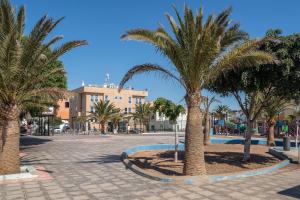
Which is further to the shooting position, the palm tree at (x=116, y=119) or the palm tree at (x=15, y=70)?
the palm tree at (x=116, y=119)

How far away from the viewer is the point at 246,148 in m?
15.0

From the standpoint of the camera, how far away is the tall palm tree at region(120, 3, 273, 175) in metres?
11.1

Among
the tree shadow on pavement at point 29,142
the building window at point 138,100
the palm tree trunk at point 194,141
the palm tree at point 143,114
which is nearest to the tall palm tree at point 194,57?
the palm tree trunk at point 194,141

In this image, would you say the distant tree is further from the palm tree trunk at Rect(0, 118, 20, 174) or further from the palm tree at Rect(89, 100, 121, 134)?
the palm tree at Rect(89, 100, 121, 134)

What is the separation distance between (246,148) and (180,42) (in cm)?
584

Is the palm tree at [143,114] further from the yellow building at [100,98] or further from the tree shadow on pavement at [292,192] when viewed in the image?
the tree shadow on pavement at [292,192]

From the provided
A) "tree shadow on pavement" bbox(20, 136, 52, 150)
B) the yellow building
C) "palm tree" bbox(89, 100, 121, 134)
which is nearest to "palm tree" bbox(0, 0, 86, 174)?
"tree shadow on pavement" bbox(20, 136, 52, 150)

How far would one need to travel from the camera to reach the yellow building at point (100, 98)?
76625 millimetres

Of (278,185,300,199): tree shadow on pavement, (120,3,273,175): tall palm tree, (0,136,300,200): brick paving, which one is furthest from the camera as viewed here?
(120,3,273,175): tall palm tree

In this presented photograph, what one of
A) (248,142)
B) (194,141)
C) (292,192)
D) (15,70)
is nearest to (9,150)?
(15,70)

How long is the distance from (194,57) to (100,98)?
68037 mm

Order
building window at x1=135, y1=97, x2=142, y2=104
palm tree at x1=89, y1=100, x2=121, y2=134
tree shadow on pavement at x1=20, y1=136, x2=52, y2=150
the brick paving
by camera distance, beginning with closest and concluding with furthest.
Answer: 1. the brick paving
2. tree shadow on pavement at x1=20, y1=136, x2=52, y2=150
3. palm tree at x1=89, y1=100, x2=121, y2=134
4. building window at x1=135, y1=97, x2=142, y2=104

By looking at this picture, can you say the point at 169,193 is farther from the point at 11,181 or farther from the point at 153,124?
the point at 153,124

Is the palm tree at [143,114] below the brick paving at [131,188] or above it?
above
